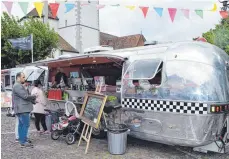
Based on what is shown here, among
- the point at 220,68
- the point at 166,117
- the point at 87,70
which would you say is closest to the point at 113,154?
the point at 166,117

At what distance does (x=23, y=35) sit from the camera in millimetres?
25234

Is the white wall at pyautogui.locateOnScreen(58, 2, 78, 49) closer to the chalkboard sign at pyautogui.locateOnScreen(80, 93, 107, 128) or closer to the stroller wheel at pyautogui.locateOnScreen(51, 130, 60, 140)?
the stroller wheel at pyautogui.locateOnScreen(51, 130, 60, 140)

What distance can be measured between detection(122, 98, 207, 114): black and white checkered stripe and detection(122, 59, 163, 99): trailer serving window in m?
0.14

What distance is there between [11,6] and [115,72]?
4586 millimetres

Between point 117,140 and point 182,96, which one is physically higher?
point 182,96

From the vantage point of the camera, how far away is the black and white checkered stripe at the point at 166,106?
5.85 metres

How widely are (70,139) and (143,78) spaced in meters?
2.71

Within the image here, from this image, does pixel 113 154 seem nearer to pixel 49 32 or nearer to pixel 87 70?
pixel 87 70

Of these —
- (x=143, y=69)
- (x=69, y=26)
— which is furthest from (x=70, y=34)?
(x=143, y=69)

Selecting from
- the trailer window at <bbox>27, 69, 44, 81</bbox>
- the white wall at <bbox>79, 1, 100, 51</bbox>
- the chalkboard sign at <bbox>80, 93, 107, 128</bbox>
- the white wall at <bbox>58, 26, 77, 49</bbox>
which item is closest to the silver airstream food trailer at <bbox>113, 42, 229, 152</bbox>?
the chalkboard sign at <bbox>80, 93, 107, 128</bbox>

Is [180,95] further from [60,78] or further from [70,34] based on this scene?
[70,34]

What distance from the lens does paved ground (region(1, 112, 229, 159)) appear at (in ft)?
21.1

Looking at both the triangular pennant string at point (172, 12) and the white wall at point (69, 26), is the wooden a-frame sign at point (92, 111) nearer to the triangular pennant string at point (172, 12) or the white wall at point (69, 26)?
the triangular pennant string at point (172, 12)

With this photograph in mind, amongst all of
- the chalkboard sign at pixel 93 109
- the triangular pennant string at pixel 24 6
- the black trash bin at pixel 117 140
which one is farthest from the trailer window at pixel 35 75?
the black trash bin at pixel 117 140
